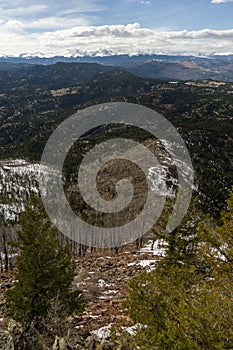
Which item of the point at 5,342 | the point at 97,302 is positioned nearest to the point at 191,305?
the point at 5,342

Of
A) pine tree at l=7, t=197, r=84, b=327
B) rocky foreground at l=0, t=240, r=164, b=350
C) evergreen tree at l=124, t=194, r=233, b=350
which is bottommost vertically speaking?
rocky foreground at l=0, t=240, r=164, b=350

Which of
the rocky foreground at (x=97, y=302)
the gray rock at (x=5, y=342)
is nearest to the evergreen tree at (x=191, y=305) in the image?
the rocky foreground at (x=97, y=302)

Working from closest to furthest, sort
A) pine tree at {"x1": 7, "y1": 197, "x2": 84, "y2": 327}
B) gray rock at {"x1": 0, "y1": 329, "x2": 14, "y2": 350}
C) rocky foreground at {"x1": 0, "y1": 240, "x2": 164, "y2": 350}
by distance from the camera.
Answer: gray rock at {"x1": 0, "y1": 329, "x2": 14, "y2": 350}, rocky foreground at {"x1": 0, "y1": 240, "x2": 164, "y2": 350}, pine tree at {"x1": 7, "y1": 197, "x2": 84, "y2": 327}

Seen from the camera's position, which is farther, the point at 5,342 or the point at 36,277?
the point at 36,277

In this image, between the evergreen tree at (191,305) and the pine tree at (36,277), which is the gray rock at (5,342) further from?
the pine tree at (36,277)

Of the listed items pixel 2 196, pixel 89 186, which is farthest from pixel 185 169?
pixel 2 196

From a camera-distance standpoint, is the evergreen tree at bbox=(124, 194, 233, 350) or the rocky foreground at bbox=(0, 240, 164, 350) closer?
the evergreen tree at bbox=(124, 194, 233, 350)

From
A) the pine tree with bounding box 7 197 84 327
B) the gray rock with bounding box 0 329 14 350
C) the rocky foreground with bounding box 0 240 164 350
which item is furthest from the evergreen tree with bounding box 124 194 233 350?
the pine tree with bounding box 7 197 84 327

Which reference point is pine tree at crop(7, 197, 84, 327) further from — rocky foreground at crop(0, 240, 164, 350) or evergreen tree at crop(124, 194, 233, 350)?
evergreen tree at crop(124, 194, 233, 350)

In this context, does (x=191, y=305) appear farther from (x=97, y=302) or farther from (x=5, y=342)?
(x=97, y=302)
